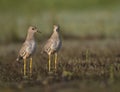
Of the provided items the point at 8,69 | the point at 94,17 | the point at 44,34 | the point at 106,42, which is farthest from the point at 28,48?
the point at 94,17

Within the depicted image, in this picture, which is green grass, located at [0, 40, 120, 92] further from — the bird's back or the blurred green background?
the blurred green background

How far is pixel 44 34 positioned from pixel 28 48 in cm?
734

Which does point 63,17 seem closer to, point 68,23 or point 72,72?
point 68,23

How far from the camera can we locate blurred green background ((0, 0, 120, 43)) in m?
22.6


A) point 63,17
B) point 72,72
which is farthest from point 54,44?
point 63,17

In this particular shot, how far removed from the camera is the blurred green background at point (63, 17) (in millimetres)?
22625

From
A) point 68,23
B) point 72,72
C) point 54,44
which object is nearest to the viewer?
point 72,72

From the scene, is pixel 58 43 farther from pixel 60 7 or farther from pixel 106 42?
pixel 60 7

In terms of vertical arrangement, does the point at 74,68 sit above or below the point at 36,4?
below

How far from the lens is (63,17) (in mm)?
24531

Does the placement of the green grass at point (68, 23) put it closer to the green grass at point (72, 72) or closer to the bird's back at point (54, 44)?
the green grass at point (72, 72)

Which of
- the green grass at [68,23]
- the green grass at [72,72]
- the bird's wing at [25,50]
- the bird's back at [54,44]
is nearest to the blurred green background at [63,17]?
the green grass at [68,23]

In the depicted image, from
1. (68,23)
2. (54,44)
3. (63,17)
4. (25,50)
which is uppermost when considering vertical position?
(63,17)

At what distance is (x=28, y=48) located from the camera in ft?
50.8
